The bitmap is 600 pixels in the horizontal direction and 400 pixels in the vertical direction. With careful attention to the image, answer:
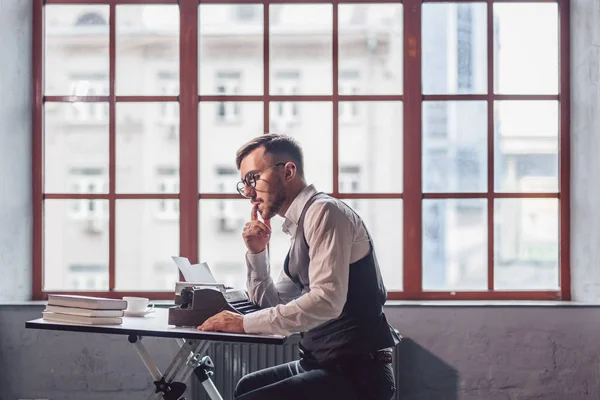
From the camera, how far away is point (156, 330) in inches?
94.3

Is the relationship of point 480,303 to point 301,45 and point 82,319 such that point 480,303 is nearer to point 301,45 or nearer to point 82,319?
point 301,45

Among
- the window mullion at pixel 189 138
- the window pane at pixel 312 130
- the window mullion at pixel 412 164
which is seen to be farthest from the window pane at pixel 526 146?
the window mullion at pixel 189 138

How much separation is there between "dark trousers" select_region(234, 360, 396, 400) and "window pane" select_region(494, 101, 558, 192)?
2026 mm

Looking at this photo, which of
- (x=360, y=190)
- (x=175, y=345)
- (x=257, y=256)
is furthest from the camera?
(x=360, y=190)

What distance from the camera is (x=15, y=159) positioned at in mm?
3988

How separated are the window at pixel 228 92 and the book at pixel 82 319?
1.76 m

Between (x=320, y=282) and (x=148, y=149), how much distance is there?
2114 mm

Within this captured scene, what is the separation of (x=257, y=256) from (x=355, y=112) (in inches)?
60.5

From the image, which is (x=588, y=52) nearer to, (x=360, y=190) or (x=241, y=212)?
(x=360, y=190)

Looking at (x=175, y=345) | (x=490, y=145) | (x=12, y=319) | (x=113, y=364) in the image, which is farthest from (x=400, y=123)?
(x=12, y=319)

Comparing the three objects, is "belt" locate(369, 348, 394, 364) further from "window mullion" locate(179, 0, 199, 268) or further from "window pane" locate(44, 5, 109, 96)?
"window pane" locate(44, 5, 109, 96)

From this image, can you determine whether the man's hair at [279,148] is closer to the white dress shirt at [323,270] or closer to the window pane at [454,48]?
the white dress shirt at [323,270]

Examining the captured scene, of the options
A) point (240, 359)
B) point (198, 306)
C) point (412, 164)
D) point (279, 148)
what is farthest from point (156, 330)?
point (412, 164)

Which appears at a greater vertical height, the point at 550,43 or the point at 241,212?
the point at 550,43
